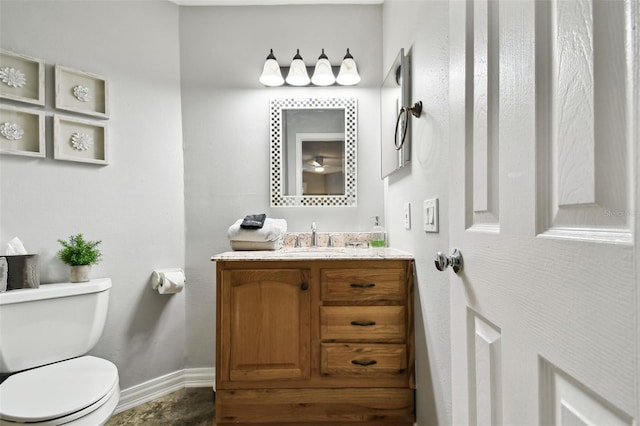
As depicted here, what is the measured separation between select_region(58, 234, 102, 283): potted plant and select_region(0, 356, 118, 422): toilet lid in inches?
15.1

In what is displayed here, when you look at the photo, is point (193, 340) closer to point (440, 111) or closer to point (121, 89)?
point (121, 89)

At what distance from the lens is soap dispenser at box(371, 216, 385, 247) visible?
1860 mm

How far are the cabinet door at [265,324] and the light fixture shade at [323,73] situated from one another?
1.19 m

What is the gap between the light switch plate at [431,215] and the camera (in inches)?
43.0

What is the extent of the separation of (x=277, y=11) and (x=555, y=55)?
6.49 ft

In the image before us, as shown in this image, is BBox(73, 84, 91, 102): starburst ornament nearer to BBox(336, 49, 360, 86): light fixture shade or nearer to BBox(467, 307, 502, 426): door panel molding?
BBox(336, 49, 360, 86): light fixture shade

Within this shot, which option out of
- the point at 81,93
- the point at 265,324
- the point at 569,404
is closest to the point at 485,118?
the point at 569,404

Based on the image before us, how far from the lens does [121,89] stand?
1.73 meters

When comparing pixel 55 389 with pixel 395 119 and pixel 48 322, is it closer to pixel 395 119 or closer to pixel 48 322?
pixel 48 322

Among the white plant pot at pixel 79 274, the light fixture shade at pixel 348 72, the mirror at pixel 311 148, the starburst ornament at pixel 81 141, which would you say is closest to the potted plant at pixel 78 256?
the white plant pot at pixel 79 274

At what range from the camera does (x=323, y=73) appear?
1.87 m

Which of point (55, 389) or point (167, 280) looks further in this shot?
point (167, 280)

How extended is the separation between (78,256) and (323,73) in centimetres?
164

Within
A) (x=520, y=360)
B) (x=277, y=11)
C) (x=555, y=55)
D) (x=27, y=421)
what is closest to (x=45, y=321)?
(x=27, y=421)
